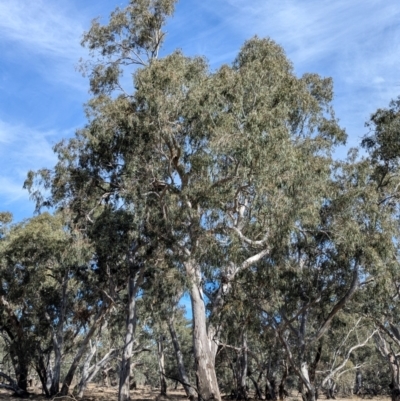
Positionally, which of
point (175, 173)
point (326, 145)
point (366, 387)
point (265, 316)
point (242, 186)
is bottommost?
point (366, 387)

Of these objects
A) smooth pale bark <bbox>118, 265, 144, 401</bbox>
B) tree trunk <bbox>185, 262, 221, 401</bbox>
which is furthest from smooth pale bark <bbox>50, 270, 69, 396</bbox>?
tree trunk <bbox>185, 262, 221, 401</bbox>

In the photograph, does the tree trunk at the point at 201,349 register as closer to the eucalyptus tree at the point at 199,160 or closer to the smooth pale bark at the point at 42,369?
the eucalyptus tree at the point at 199,160

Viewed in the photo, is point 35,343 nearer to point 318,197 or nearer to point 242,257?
point 242,257

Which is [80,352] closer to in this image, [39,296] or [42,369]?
[39,296]

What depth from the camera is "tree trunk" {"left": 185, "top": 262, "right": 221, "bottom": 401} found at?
37.5 ft

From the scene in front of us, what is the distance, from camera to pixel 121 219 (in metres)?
14.3

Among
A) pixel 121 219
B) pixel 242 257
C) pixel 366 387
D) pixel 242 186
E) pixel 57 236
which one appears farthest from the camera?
pixel 366 387

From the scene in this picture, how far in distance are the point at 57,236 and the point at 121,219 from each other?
18.5 feet

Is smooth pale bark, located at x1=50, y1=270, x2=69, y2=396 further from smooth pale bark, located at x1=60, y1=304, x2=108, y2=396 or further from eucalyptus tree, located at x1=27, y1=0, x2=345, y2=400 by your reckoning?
eucalyptus tree, located at x1=27, y1=0, x2=345, y2=400

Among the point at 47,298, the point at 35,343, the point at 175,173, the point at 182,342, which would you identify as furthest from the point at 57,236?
the point at 182,342

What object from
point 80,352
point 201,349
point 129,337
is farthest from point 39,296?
→ point 201,349

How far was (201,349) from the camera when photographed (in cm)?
1189

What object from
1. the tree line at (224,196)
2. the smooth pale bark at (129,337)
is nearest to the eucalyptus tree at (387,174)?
the tree line at (224,196)

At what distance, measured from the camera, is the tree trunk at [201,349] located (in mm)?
11422
